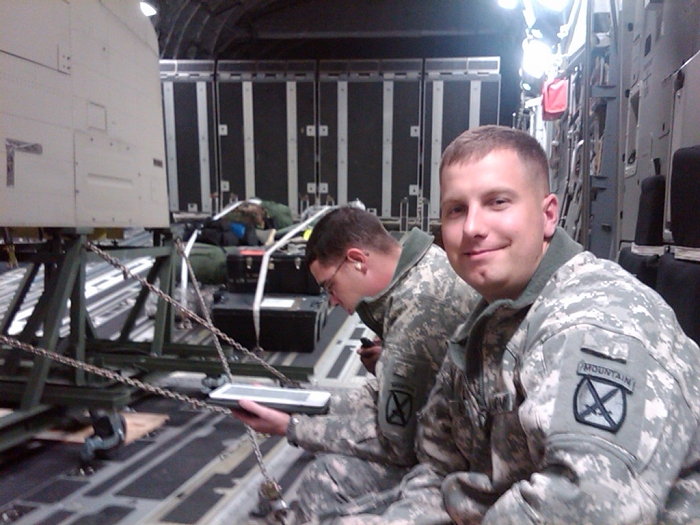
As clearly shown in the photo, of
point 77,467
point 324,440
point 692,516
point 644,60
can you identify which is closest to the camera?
point 692,516

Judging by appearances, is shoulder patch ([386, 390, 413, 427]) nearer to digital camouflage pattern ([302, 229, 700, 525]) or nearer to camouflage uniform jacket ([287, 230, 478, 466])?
camouflage uniform jacket ([287, 230, 478, 466])

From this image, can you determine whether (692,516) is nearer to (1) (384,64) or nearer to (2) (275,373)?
(2) (275,373)

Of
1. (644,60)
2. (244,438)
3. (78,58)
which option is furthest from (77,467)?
(644,60)

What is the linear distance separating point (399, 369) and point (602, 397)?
2.60 feet

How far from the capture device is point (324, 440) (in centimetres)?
170

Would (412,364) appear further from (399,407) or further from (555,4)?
(555,4)

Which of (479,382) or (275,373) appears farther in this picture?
(275,373)

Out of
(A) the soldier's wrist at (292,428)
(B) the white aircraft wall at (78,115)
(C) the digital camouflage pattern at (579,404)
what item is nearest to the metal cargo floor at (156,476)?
(A) the soldier's wrist at (292,428)

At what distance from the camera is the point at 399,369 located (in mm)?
1499

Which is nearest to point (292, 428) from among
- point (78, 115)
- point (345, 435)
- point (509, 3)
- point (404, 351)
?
point (345, 435)

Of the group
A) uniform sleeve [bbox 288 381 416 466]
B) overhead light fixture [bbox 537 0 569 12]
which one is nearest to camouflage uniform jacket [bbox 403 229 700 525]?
uniform sleeve [bbox 288 381 416 466]

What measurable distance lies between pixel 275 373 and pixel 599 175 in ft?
8.90

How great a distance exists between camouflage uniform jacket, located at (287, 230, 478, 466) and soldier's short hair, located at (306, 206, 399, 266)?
0.12m

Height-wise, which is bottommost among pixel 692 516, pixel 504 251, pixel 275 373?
pixel 275 373
